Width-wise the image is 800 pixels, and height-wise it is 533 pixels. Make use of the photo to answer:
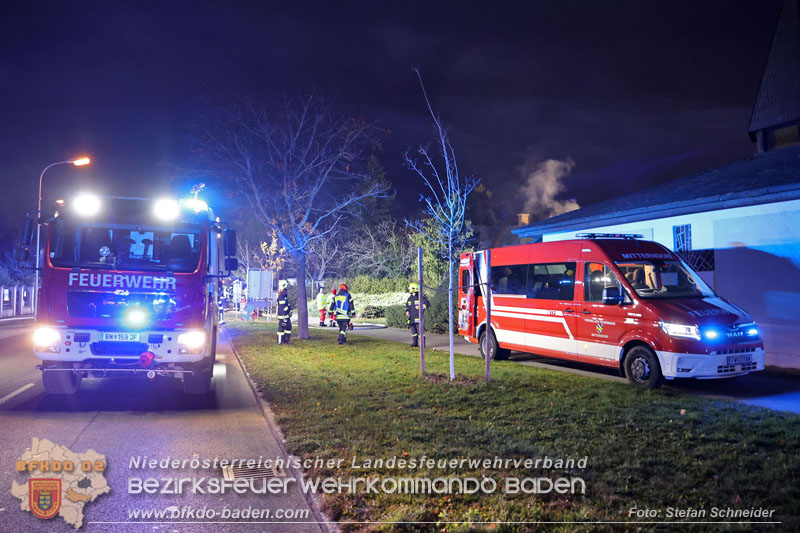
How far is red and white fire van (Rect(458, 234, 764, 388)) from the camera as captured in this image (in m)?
8.46

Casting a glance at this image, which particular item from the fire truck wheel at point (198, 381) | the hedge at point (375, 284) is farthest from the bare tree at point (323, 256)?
the fire truck wheel at point (198, 381)

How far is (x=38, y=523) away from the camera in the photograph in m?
4.17

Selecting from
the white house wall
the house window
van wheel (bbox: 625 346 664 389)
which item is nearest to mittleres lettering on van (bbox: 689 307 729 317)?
van wheel (bbox: 625 346 664 389)

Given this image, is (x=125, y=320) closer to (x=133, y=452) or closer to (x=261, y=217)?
(x=133, y=452)

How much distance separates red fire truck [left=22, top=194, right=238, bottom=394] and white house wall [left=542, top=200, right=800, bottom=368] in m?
10.9

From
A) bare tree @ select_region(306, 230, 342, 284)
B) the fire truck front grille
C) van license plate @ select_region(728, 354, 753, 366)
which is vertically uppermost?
bare tree @ select_region(306, 230, 342, 284)

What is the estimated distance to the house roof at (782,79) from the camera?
1609 centimetres

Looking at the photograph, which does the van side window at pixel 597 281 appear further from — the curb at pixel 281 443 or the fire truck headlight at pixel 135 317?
the fire truck headlight at pixel 135 317

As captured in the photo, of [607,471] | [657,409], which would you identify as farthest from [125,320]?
[657,409]

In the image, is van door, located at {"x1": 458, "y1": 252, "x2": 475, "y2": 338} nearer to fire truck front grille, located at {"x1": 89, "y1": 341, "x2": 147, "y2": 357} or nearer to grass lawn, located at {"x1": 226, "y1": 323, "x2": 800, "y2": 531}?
grass lawn, located at {"x1": 226, "y1": 323, "x2": 800, "y2": 531}

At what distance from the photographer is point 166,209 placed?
28.3 ft

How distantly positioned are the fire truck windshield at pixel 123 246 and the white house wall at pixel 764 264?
11.1 meters

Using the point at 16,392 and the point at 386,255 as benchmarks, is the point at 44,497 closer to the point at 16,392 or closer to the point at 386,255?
the point at 16,392

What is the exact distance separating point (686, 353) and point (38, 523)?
27.4ft
